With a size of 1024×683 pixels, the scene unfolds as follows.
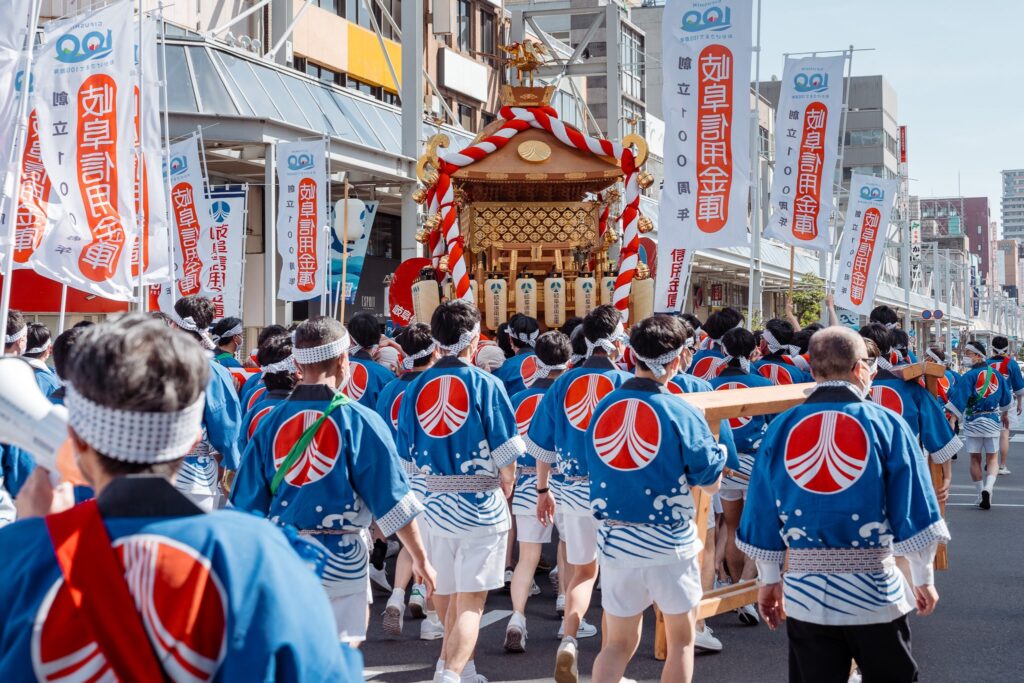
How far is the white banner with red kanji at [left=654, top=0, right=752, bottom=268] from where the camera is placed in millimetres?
9367

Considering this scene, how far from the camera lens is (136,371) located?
5.53ft

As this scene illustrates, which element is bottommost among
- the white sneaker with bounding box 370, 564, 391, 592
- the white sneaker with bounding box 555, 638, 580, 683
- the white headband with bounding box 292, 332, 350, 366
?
the white sneaker with bounding box 370, 564, 391, 592

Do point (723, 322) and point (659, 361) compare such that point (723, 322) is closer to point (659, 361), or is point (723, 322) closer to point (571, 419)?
point (571, 419)

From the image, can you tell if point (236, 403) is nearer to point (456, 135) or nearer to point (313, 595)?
point (313, 595)

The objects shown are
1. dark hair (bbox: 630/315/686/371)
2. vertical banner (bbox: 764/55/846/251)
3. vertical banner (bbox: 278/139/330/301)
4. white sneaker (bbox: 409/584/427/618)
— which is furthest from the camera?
vertical banner (bbox: 278/139/330/301)

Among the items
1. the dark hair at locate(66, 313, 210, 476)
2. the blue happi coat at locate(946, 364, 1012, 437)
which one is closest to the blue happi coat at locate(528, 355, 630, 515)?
the dark hair at locate(66, 313, 210, 476)

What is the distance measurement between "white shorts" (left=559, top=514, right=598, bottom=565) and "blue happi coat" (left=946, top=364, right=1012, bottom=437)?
7.19 meters

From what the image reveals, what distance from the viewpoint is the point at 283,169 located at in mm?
13445

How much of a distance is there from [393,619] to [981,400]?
8047 millimetres

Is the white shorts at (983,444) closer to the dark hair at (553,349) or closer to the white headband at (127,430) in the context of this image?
the dark hair at (553,349)

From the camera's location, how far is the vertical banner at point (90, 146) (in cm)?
697

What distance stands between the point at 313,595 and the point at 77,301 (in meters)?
15.6

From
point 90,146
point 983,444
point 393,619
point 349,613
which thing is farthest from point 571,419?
point 983,444

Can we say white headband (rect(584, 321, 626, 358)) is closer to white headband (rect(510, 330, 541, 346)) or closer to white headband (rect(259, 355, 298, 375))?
white headband (rect(259, 355, 298, 375))
